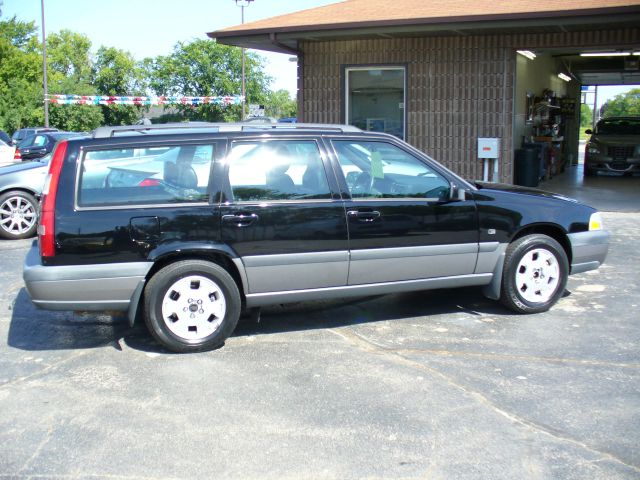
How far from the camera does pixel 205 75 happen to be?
56000 millimetres

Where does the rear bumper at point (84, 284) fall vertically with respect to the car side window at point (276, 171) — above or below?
below

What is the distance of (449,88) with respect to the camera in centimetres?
1323

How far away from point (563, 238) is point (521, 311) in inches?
31.5


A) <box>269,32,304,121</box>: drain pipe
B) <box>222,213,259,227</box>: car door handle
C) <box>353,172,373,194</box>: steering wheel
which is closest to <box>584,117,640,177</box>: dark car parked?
<box>269,32,304,121</box>: drain pipe

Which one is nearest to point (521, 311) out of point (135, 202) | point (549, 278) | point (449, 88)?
point (549, 278)

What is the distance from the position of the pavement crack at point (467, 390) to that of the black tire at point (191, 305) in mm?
1017

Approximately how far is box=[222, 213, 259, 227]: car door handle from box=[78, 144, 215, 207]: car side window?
0.22 m

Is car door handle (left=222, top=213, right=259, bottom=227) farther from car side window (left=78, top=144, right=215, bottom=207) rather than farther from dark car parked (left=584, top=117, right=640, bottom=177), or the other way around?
dark car parked (left=584, top=117, right=640, bottom=177)


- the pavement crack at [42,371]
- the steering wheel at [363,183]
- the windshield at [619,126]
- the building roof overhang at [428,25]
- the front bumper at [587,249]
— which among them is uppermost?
the building roof overhang at [428,25]

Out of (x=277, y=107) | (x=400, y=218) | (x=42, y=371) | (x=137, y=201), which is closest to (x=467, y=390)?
(x=400, y=218)

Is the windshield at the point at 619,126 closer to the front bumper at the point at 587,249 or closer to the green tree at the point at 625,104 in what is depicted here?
the front bumper at the point at 587,249

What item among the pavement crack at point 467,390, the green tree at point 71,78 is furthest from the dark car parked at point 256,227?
the green tree at point 71,78

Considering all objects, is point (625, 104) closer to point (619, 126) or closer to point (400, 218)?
point (619, 126)

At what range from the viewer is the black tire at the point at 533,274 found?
6.20 meters
